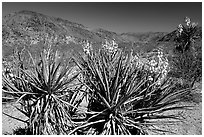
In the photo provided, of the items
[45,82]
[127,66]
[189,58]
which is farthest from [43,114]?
[189,58]

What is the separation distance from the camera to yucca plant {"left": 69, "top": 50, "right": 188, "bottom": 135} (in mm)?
3324

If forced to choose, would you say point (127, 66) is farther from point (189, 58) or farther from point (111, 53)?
point (189, 58)

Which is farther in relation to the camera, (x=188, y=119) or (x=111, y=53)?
(x=188, y=119)

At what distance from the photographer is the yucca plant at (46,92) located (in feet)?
11.1

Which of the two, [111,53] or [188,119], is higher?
[111,53]

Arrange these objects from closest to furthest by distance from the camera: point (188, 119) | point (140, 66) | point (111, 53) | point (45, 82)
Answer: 1. point (45, 82)
2. point (140, 66)
3. point (111, 53)
4. point (188, 119)

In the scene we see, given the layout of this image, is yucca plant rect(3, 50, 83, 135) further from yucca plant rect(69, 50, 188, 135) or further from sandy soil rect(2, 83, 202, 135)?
sandy soil rect(2, 83, 202, 135)

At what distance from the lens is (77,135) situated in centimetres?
355

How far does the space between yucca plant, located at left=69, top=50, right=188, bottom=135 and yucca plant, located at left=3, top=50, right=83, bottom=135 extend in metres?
→ 0.26

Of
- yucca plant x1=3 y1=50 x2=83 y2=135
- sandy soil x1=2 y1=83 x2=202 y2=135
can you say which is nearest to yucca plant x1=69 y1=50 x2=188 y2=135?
yucca plant x1=3 y1=50 x2=83 y2=135

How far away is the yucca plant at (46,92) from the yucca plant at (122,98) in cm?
26

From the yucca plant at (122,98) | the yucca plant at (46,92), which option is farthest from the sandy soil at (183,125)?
the yucca plant at (46,92)

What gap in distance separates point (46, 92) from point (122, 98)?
100 cm

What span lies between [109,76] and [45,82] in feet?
2.82
